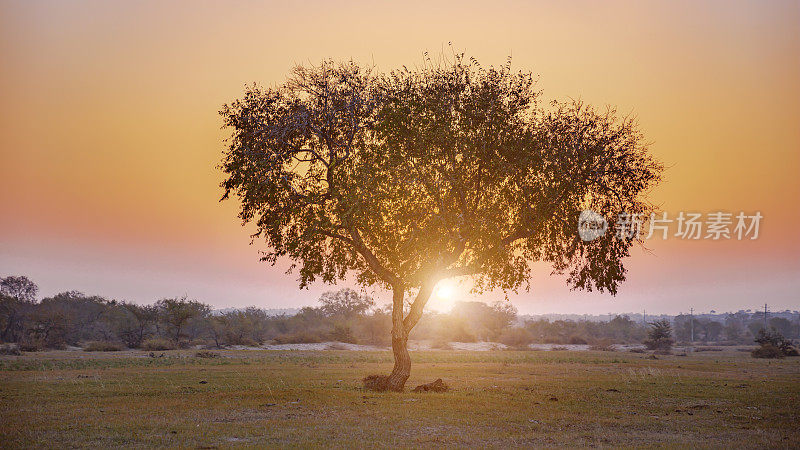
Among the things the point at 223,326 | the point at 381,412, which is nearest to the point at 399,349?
the point at 381,412

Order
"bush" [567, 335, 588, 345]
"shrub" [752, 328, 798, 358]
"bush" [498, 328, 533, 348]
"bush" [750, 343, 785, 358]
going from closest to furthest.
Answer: "bush" [750, 343, 785, 358]
"shrub" [752, 328, 798, 358]
"bush" [498, 328, 533, 348]
"bush" [567, 335, 588, 345]

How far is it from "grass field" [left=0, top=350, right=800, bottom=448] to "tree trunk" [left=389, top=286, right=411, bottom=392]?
5.09 feet

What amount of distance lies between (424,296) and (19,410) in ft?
53.4

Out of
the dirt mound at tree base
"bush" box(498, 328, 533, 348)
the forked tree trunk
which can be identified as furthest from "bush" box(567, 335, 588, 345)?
the forked tree trunk

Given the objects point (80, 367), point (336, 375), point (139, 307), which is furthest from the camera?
point (139, 307)

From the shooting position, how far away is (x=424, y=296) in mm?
29516

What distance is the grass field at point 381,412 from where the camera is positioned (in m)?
18.0

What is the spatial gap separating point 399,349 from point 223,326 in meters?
91.8

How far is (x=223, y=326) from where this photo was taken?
114875mm

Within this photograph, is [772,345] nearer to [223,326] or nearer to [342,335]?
[342,335]

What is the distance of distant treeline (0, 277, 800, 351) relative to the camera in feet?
296

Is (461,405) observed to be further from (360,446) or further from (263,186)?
(263,186)

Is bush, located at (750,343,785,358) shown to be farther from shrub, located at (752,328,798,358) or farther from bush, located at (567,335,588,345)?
bush, located at (567,335,588,345)

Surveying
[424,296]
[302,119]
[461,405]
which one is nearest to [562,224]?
[424,296]
